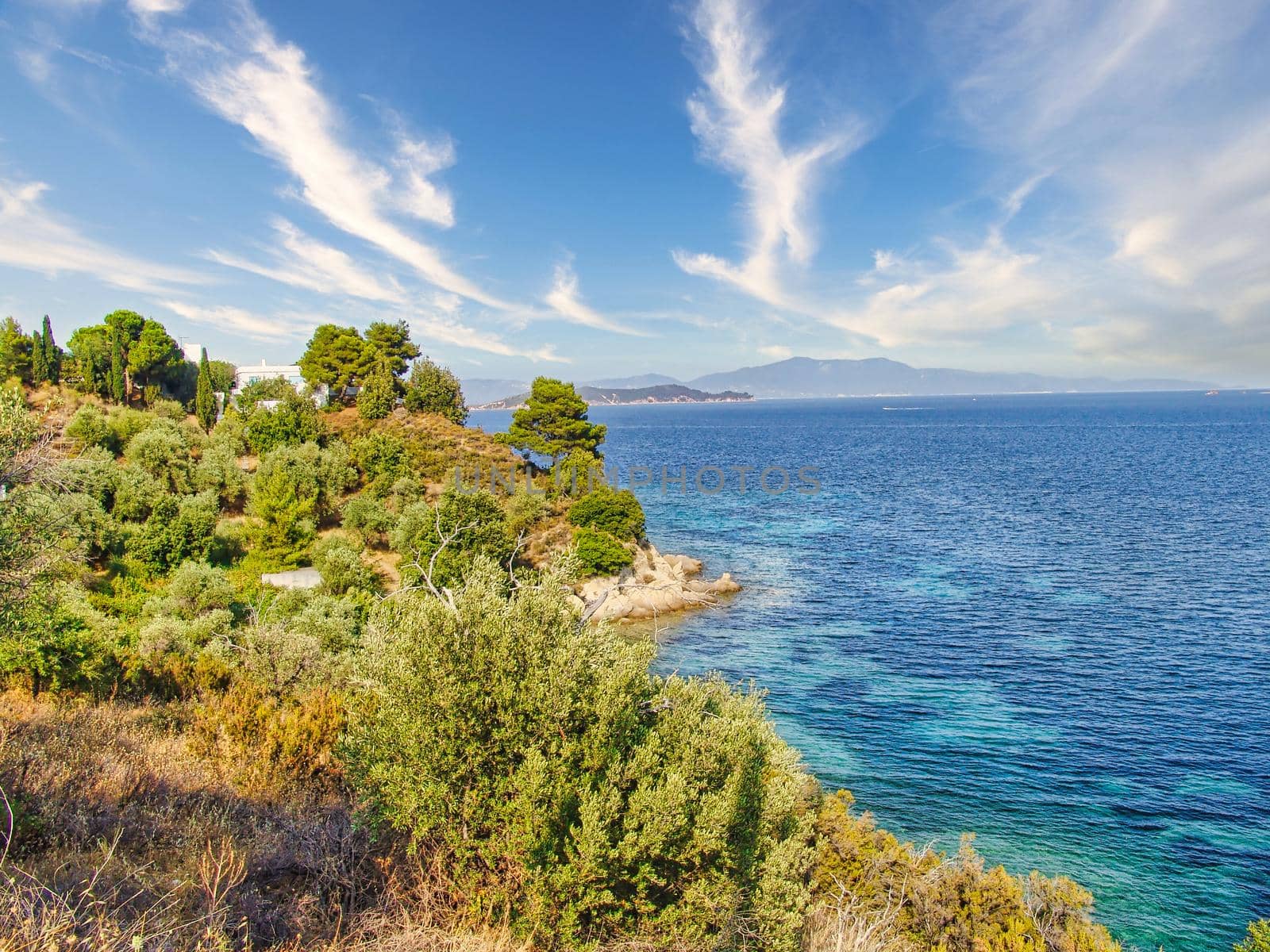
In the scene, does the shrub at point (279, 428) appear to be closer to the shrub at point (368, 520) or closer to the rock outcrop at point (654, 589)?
the shrub at point (368, 520)

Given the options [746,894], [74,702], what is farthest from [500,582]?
[74,702]

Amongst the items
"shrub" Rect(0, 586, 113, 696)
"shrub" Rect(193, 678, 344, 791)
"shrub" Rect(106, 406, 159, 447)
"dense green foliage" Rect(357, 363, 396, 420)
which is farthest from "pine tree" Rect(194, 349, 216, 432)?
"shrub" Rect(193, 678, 344, 791)

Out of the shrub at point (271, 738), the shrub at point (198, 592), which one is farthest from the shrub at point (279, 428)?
the shrub at point (271, 738)

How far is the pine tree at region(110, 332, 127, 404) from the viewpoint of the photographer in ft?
170

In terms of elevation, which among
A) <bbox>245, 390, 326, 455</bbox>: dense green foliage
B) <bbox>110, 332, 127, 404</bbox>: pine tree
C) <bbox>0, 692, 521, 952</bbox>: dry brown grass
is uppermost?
<bbox>110, 332, 127, 404</bbox>: pine tree

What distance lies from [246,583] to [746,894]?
29353 millimetres

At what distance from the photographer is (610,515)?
44281mm

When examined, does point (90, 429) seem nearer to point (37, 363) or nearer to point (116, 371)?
point (116, 371)

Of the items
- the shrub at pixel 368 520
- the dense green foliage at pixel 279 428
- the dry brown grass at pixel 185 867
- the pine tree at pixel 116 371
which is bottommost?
the shrub at pixel 368 520

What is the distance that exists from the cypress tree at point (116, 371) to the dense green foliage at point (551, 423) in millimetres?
29536

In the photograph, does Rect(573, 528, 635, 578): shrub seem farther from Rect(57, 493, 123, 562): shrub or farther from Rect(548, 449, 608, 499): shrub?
Result: Rect(57, 493, 123, 562): shrub

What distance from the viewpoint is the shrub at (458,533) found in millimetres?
32625

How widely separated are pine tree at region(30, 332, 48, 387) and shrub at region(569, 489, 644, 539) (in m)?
42.8

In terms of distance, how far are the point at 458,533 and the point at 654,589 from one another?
12300 millimetres
